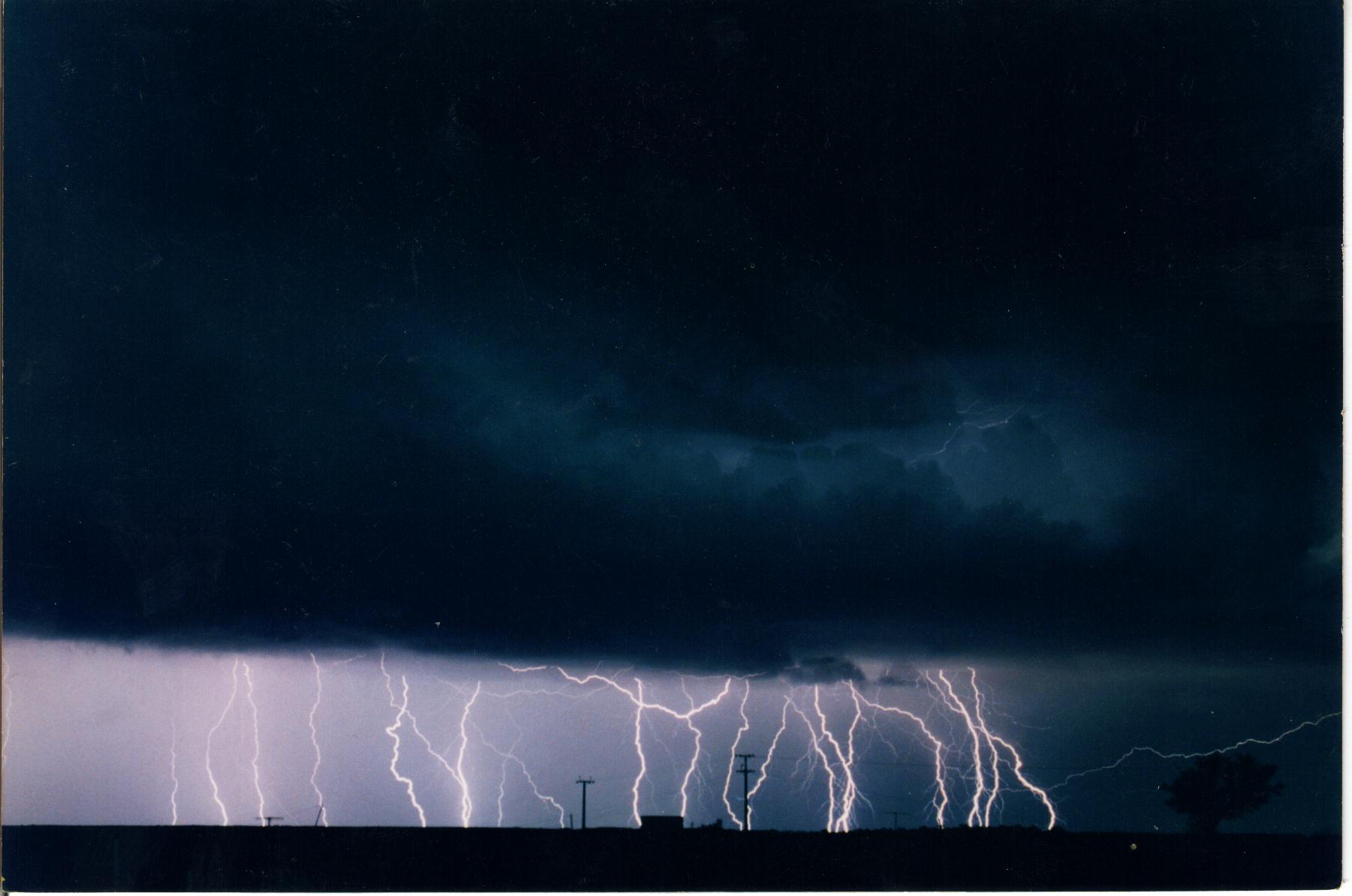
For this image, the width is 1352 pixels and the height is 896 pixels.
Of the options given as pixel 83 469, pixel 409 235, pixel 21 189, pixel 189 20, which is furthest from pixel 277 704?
pixel 189 20

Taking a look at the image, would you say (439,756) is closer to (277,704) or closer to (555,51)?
(277,704)

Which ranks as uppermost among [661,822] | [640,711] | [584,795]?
[640,711]

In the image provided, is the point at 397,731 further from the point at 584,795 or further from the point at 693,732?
the point at 693,732

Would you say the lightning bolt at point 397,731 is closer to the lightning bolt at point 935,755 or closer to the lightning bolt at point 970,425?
the lightning bolt at point 935,755

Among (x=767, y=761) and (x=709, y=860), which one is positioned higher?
(x=767, y=761)

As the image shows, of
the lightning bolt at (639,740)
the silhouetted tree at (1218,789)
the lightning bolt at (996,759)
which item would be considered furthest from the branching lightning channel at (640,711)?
the silhouetted tree at (1218,789)

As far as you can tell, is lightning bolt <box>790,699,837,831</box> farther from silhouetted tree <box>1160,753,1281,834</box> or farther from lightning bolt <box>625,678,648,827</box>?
silhouetted tree <box>1160,753,1281,834</box>

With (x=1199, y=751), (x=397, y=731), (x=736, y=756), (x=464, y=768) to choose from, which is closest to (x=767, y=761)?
(x=736, y=756)
